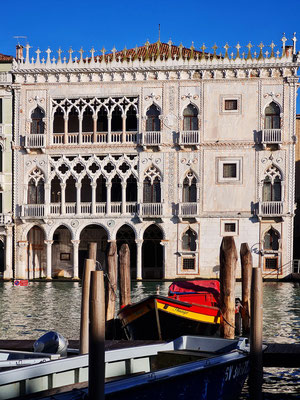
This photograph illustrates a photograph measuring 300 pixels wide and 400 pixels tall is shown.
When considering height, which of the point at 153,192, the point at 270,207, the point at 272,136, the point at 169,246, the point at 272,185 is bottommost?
the point at 169,246

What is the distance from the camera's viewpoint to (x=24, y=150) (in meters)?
32.4

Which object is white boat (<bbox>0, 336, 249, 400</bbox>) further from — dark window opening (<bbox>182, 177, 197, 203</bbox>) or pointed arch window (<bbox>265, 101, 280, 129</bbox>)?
pointed arch window (<bbox>265, 101, 280, 129</bbox>)

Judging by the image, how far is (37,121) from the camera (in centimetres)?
3259

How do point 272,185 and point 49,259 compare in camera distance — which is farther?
point 49,259

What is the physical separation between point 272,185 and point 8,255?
1160cm

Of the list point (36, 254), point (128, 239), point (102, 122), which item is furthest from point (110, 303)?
point (102, 122)

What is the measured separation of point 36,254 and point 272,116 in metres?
11.8

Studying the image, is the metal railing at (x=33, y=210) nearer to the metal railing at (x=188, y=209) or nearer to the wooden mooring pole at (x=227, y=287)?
the metal railing at (x=188, y=209)

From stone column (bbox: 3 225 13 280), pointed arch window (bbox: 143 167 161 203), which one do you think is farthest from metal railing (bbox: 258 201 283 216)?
stone column (bbox: 3 225 13 280)

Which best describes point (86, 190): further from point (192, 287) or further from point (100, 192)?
point (192, 287)

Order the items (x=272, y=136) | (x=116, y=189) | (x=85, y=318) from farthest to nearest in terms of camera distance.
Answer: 1. (x=116, y=189)
2. (x=272, y=136)
3. (x=85, y=318)

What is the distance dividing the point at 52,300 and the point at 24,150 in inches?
418

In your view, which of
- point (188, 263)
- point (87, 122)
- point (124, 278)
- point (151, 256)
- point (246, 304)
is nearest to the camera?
point (124, 278)

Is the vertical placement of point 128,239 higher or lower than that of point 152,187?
lower
